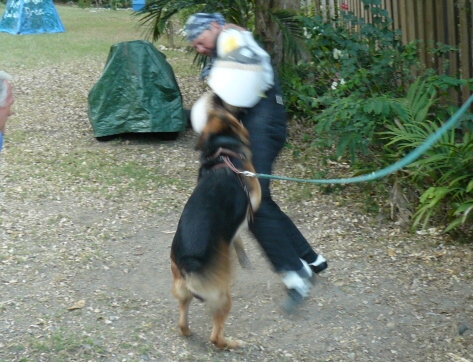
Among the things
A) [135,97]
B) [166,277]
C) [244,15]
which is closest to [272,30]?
[244,15]

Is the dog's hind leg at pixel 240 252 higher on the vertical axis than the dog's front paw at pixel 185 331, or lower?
higher

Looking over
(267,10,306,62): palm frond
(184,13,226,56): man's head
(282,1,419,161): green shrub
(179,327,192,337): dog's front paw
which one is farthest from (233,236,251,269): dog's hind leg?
(267,10,306,62): palm frond

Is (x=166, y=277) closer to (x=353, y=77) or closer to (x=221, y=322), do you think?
(x=221, y=322)

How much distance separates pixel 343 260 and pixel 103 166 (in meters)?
3.08

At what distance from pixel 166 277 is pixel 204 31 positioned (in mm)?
1888

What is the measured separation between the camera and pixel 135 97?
315 inches

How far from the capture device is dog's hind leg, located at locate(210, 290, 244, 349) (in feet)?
13.4

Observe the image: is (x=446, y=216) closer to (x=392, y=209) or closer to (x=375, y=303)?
(x=392, y=209)

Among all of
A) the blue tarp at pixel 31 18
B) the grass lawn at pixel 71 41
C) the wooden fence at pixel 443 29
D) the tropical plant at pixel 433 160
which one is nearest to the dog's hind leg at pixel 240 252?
the tropical plant at pixel 433 160

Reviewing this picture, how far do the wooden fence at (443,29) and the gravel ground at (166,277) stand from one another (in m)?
1.41

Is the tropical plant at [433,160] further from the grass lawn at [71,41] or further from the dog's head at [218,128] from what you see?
the grass lawn at [71,41]

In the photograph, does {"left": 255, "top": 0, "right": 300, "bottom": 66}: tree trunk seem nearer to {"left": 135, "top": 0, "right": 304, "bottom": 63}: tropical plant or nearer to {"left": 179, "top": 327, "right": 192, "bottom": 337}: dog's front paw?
{"left": 135, "top": 0, "right": 304, "bottom": 63}: tropical plant

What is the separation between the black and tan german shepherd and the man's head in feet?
1.36

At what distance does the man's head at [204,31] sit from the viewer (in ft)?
14.2
